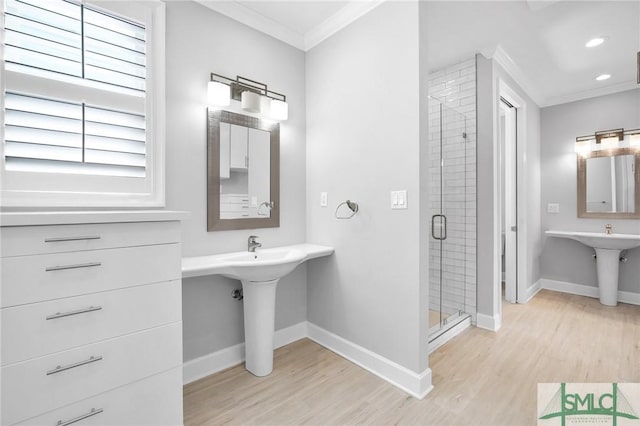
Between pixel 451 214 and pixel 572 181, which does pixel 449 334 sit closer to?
pixel 451 214

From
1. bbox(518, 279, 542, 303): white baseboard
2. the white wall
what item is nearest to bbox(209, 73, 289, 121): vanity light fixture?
the white wall

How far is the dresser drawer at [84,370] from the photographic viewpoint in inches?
39.7

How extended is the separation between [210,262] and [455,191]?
2345 mm

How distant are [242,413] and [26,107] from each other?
75.6 inches

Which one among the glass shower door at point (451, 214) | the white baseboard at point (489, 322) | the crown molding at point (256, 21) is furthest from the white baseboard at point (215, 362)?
the crown molding at point (256, 21)

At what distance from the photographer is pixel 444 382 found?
1923 mm

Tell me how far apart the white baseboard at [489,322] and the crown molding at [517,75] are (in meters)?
2.42

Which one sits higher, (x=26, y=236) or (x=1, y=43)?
(x=1, y=43)

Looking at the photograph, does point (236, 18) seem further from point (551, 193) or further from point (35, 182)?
point (551, 193)

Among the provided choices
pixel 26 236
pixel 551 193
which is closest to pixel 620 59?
pixel 551 193

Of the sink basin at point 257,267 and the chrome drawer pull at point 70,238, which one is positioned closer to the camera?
the chrome drawer pull at point 70,238

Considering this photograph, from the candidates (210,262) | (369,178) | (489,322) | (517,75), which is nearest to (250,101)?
(369,178)

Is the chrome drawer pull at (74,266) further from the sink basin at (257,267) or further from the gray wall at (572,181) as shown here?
the gray wall at (572,181)

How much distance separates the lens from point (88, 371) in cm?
114
